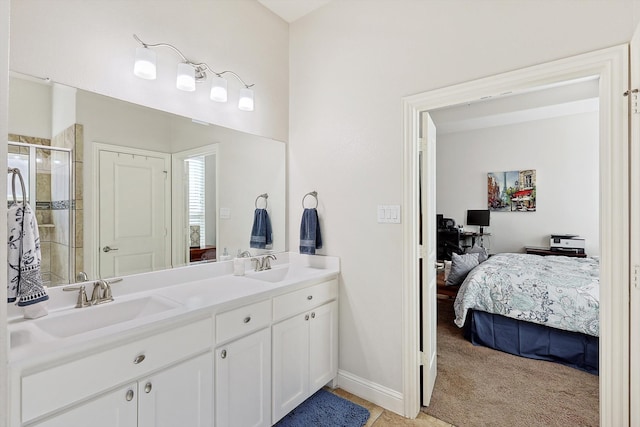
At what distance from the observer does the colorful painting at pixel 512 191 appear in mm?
5559

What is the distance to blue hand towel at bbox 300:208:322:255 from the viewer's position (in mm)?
2377

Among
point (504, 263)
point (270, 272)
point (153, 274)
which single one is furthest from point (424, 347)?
point (504, 263)

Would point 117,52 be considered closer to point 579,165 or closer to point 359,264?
point 359,264

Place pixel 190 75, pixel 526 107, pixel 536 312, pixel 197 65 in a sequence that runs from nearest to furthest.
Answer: pixel 190 75
pixel 197 65
pixel 536 312
pixel 526 107

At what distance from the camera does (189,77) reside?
1.87 m

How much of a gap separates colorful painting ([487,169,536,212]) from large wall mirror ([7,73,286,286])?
5096mm

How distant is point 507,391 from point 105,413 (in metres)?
2.50

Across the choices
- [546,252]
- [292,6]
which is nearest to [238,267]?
[292,6]

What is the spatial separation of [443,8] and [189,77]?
1.56m

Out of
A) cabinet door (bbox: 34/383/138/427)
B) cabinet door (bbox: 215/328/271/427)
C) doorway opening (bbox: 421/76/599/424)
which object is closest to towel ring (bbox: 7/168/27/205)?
cabinet door (bbox: 34/383/138/427)

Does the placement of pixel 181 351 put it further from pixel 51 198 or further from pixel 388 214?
pixel 388 214

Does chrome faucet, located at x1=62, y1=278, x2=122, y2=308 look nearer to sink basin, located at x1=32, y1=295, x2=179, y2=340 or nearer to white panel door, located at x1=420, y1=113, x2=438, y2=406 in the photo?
sink basin, located at x1=32, y1=295, x2=179, y2=340

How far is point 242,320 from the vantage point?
1637mm

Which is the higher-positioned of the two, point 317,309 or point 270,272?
point 270,272
